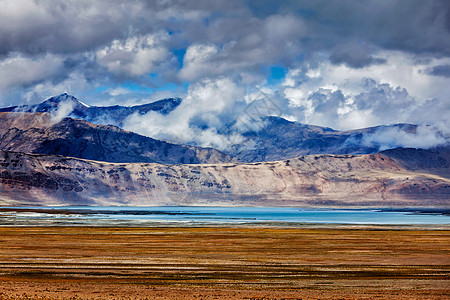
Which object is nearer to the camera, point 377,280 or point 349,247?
point 377,280

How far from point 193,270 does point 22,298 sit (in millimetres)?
14238

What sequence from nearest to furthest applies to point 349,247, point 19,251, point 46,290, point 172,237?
point 46,290 → point 19,251 → point 349,247 → point 172,237

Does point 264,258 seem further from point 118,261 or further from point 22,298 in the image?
point 22,298

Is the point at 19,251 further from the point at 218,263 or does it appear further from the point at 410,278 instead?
the point at 410,278

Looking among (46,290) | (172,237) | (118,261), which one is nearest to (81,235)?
(172,237)

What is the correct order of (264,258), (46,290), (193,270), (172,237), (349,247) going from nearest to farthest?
(46,290)
(193,270)
(264,258)
(349,247)
(172,237)

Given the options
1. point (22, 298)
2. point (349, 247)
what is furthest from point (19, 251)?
point (349, 247)

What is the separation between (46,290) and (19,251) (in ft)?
73.0

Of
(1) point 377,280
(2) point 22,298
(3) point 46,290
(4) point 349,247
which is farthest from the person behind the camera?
(4) point 349,247

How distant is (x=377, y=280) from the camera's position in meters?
38.2

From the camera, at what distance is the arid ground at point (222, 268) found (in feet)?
109

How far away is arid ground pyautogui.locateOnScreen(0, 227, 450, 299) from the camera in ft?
109

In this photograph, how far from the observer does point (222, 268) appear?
143ft

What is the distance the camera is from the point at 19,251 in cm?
5403
